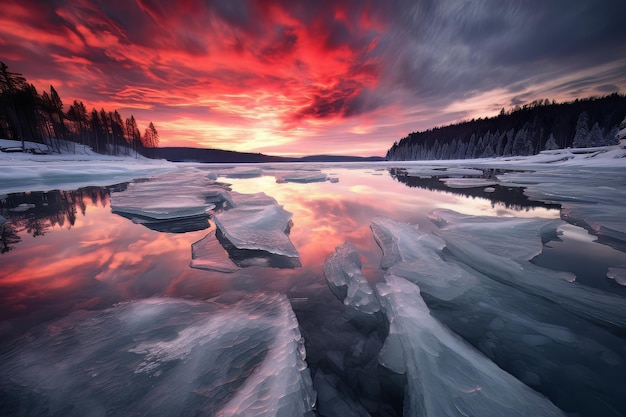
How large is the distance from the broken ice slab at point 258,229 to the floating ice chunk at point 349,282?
65cm

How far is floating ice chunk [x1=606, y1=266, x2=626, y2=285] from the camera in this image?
261cm

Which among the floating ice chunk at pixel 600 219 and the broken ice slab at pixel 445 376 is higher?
the floating ice chunk at pixel 600 219

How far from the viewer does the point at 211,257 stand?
11.2 ft

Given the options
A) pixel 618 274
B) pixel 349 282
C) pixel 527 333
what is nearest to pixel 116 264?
pixel 349 282

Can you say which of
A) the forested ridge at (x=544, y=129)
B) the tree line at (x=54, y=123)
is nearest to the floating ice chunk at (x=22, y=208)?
the tree line at (x=54, y=123)

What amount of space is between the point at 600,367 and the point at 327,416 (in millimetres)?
2075

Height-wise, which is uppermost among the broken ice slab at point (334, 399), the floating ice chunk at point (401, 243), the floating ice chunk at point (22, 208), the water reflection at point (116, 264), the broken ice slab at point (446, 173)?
the broken ice slab at point (446, 173)

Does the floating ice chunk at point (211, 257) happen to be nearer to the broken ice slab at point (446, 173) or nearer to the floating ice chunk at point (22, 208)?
the floating ice chunk at point (22, 208)

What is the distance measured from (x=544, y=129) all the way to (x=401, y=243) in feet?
240

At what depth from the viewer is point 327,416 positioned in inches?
56.9

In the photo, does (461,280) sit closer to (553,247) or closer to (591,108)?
(553,247)

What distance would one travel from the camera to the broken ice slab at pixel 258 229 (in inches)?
139

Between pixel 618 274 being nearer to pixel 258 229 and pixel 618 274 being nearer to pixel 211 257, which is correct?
pixel 258 229

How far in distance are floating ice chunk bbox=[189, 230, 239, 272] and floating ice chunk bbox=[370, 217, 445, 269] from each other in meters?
2.30
